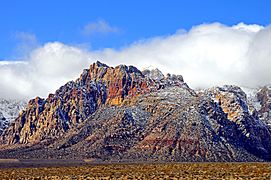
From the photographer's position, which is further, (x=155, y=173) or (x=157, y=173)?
(x=155, y=173)

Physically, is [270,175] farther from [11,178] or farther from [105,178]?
[11,178]

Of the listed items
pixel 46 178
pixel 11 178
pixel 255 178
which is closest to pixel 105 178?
pixel 46 178

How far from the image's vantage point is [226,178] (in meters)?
98.3

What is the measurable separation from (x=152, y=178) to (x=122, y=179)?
5606mm

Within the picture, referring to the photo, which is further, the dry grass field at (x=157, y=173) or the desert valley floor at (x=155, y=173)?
the desert valley floor at (x=155, y=173)

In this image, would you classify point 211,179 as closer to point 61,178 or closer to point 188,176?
point 188,176

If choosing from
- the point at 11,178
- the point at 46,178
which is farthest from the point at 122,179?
the point at 11,178

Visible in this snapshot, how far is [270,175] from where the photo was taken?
102 m

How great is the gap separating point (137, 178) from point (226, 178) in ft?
53.0

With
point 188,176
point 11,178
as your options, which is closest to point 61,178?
point 11,178

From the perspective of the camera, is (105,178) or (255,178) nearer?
(255,178)

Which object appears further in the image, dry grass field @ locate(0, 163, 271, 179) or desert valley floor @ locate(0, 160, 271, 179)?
desert valley floor @ locate(0, 160, 271, 179)

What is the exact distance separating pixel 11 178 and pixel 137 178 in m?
24.9

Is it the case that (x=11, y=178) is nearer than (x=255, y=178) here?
No
